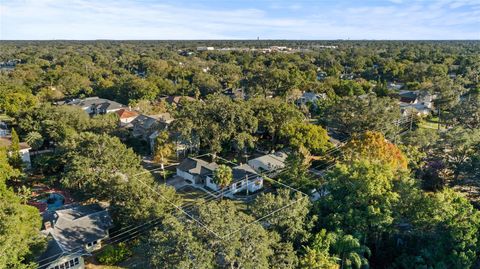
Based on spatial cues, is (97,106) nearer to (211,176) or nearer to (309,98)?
(211,176)

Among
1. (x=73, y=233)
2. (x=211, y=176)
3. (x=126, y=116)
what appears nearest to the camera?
(x=73, y=233)

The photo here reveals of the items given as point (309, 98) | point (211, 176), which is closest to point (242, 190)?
point (211, 176)

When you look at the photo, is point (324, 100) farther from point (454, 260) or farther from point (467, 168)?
point (454, 260)

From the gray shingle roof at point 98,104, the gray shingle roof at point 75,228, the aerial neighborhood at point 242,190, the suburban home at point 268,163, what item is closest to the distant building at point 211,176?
the aerial neighborhood at point 242,190

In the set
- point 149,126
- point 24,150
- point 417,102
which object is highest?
point 417,102

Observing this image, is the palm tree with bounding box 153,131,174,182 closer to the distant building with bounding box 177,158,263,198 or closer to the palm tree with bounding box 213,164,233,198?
the distant building with bounding box 177,158,263,198

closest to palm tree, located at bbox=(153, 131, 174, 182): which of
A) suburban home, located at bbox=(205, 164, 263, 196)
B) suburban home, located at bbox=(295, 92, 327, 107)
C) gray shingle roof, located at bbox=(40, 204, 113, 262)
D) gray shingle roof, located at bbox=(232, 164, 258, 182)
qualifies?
suburban home, located at bbox=(205, 164, 263, 196)

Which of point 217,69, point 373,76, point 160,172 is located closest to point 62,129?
point 160,172

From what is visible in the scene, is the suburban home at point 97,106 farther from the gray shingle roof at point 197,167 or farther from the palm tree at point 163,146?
the gray shingle roof at point 197,167
